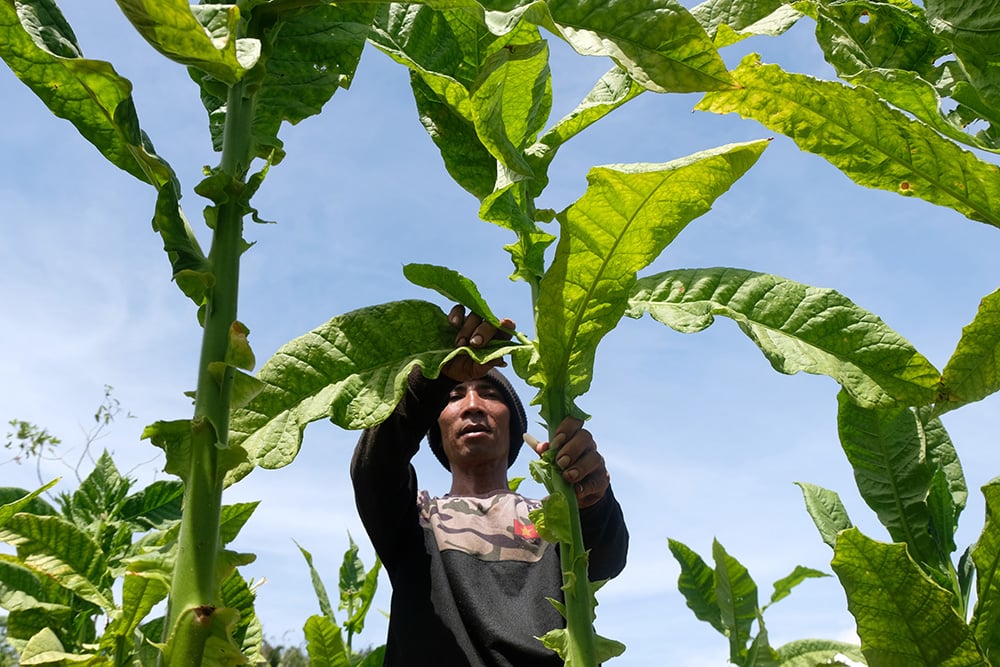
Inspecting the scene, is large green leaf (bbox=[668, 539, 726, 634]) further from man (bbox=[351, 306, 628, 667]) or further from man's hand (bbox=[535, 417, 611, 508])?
man's hand (bbox=[535, 417, 611, 508])

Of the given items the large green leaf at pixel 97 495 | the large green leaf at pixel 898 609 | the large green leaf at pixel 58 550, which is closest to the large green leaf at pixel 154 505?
the large green leaf at pixel 97 495

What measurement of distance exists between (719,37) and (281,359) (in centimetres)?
83

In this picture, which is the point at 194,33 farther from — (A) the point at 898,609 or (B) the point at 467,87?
(A) the point at 898,609

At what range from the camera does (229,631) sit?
36.8 inches

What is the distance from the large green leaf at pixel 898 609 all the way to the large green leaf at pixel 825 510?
0.22m

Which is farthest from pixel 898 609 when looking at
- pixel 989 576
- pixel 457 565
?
pixel 457 565

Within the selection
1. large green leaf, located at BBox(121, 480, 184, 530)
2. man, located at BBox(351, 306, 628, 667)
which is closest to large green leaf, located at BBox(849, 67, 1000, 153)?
man, located at BBox(351, 306, 628, 667)

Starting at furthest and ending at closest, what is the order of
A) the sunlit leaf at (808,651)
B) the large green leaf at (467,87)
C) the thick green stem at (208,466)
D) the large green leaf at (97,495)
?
the large green leaf at (97,495), the sunlit leaf at (808,651), the large green leaf at (467,87), the thick green stem at (208,466)

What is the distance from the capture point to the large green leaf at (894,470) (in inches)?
45.6

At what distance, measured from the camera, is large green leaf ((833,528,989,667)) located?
0.97m

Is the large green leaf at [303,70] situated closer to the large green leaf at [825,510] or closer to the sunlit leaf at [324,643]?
the large green leaf at [825,510]

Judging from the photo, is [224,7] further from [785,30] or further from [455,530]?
[455,530]

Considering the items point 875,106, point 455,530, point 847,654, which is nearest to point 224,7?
point 875,106

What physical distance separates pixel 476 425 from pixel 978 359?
243 cm
